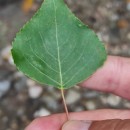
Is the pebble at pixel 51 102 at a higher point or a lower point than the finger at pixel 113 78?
lower

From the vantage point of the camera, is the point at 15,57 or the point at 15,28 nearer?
the point at 15,57

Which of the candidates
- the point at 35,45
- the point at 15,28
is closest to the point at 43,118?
the point at 35,45

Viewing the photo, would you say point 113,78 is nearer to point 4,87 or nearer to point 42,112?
point 42,112

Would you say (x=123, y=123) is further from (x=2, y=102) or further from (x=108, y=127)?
(x=2, y=102)

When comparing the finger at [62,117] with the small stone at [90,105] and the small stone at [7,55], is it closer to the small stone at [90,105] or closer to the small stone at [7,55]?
the small stone at [90,105]

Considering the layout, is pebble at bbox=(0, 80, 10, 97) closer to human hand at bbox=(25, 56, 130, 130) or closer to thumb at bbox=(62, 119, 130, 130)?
human hand at bbox=(25, 56, 130, 130)

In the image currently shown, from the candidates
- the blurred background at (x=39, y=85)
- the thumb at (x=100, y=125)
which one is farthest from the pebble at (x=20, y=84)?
the thumb at (x=100, y=125)

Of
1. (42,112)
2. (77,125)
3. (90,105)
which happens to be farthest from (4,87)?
(77,125)
